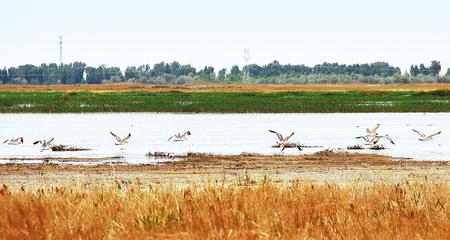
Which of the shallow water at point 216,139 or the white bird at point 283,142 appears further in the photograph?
the shallow water at point 216,139

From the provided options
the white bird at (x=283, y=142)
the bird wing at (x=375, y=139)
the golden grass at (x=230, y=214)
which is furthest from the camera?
the bird wing at (x=375, y=139)

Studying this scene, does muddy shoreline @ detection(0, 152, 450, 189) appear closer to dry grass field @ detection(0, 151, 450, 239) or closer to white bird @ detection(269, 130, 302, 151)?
white bird @ detection(269, 130, 302, 151)

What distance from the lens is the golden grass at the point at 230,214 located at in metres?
9.70

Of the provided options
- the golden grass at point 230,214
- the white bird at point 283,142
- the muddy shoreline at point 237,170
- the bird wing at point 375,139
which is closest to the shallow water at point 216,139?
the white bird at point 283,142

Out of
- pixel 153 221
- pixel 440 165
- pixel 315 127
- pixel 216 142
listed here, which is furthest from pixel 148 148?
pixel 153 221

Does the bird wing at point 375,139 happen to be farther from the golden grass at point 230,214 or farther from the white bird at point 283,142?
Result: the golden grass at point 230,214

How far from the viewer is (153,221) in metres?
10.3

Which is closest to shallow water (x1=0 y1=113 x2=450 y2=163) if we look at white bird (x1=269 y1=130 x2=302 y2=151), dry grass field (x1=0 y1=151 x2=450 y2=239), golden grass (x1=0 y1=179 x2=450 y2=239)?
white bird (x1=269 y1=130 x2=302 y2=151)

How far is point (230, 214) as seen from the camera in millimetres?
10609

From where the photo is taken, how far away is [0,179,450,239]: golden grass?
9.70 m

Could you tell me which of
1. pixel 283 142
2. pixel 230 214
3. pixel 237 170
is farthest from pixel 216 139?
pixel 230 214

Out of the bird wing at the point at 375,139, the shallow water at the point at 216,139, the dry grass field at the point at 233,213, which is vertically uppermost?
the dry grass field at the point at 233,213

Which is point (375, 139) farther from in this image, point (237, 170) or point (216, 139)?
point (237, 170)

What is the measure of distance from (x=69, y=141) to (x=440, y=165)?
16570 millimetres
